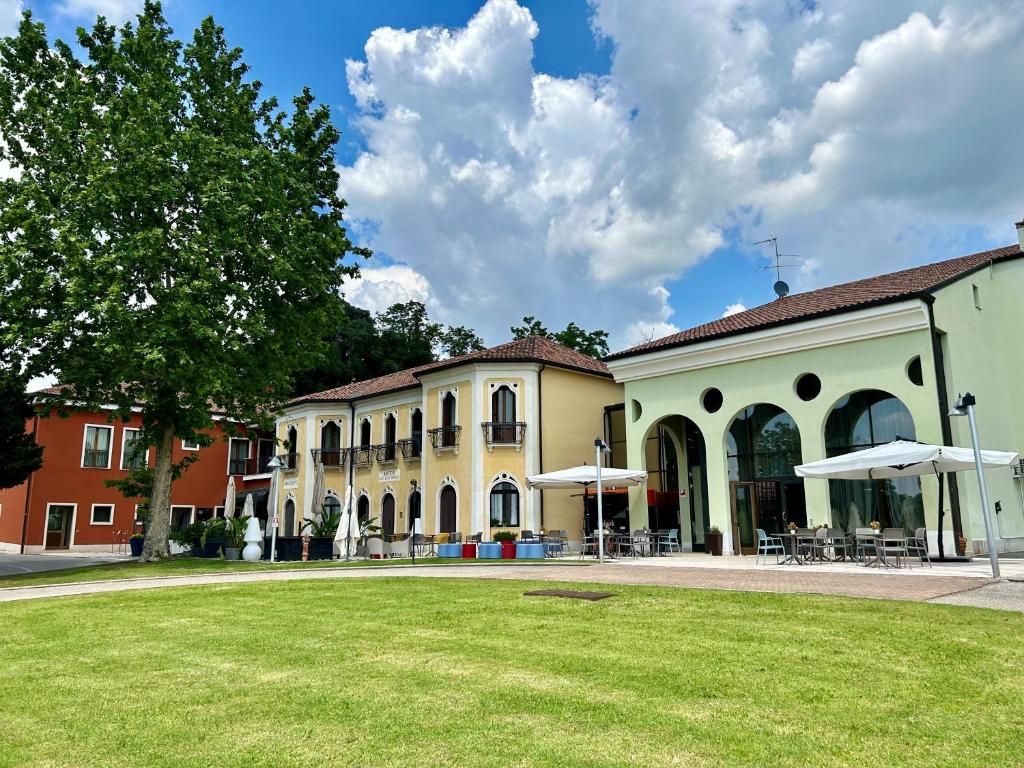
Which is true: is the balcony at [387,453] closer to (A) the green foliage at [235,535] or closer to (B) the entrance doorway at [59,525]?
(A) the green foliage at [235,535]

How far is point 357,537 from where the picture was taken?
2298 cm

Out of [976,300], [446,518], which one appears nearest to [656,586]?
[976,300]

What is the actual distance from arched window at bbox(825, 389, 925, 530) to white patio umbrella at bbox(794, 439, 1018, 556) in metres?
1.79

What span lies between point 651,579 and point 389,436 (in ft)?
71.8

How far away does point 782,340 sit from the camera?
21453 mm

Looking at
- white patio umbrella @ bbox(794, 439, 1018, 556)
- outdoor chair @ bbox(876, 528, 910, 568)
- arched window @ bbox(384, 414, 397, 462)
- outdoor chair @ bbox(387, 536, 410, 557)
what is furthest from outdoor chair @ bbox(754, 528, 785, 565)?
arched window @ bbox(384, 414, 397, 462)

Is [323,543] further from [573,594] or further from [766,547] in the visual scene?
[573,594]

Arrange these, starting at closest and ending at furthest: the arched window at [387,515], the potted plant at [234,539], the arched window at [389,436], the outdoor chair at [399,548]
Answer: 1. the potted plant at [234,539]
2. the outdoor chair at [399,548]
3. the arched window at [387,515]
4. the arched window at [389,436]

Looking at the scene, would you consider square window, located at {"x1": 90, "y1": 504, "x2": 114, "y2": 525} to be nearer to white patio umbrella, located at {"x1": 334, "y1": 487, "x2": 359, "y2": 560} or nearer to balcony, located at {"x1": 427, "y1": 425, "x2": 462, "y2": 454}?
balcony, located at {"x1": 427, "y1": 425, "x2": 462, "y2": 454}

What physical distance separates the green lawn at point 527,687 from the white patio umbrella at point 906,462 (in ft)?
23.8

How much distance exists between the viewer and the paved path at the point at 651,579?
36.5ft

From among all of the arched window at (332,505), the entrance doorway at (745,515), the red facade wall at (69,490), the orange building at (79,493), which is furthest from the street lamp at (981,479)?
the red facade wall at (69,490)

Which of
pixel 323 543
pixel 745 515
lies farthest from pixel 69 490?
pixel 745 515

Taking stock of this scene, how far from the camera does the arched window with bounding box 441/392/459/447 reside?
2885cm
